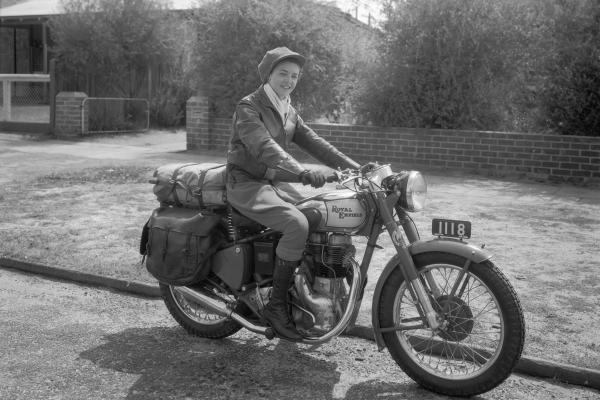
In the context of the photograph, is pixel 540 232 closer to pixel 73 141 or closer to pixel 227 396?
pixel 227 396

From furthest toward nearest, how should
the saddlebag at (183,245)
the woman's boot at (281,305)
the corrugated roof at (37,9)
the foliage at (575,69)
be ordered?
the corrugated roof at (37,9) → the foliage at (575,69) → the saddlebag at (183,245) → the woman's boot at (281,305)

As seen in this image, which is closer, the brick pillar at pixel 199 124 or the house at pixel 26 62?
the brick pillar at pixel 199 124

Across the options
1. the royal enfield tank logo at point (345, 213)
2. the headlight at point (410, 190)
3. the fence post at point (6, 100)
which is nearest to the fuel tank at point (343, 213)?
the royal enfield tank logo at point (345, 213)

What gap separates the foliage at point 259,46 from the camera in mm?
15109

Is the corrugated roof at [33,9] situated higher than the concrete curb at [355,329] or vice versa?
the corrugated roof at [33,9]

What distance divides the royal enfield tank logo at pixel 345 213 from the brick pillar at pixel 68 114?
1504 centimetres

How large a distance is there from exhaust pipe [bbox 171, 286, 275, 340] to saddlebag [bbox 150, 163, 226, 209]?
548mm

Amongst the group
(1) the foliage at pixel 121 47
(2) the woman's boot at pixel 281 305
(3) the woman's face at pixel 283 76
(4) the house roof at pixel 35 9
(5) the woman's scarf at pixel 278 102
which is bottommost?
(2) the woman's boot at pixel 281 305

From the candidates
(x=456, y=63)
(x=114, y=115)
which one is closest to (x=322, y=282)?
(x=456, y=63)

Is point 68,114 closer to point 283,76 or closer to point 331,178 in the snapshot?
point 283,76

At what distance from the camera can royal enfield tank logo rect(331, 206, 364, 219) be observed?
4277 millimetres

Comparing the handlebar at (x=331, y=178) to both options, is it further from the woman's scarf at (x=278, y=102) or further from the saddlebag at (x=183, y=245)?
the saddlebag at (x=183, y=245)

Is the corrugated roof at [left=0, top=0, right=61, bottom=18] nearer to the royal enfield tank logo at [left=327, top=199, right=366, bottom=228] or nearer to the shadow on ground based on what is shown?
the shadow on ground

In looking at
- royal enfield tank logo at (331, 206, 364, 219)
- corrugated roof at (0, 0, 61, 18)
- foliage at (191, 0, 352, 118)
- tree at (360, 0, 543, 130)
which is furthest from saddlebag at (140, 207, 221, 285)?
corrugated roof at (0, 0, 61, 18)
